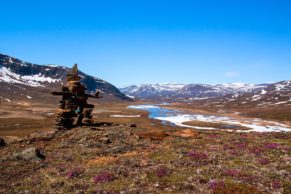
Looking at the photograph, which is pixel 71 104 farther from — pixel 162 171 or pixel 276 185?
pixel 276 185

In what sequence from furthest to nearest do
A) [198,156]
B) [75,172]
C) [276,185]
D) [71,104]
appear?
[71,104] < [198,156] < [75,172] < [276,185]

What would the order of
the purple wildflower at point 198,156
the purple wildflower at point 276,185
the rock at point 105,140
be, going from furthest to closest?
the rock at point 105,140 → the purple wildflower at point 198,156 → the purple wildflower at point 276,185

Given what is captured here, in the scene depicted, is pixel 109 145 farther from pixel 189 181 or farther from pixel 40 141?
pixel 189 181

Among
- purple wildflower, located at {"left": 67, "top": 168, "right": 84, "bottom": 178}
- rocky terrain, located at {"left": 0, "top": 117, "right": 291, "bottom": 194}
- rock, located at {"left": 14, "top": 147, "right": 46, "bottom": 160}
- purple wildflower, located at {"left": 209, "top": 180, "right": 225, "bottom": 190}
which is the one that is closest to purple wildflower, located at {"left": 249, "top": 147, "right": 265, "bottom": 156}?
rocky terrain, located at {"left": 0, "top": 117, "right": 291, "bottom": 194}

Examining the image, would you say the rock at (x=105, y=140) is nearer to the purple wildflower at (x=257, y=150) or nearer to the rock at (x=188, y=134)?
the rock at (x=188, y=134)

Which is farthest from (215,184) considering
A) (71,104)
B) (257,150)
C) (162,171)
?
(71,104)

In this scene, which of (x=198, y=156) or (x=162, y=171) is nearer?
(x=162, y=171)

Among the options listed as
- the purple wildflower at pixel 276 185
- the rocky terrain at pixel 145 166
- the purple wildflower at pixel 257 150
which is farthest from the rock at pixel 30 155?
the purple wildflower at pixel 276 185

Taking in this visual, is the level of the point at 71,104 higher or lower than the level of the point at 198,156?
higher

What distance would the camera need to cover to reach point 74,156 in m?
27.8

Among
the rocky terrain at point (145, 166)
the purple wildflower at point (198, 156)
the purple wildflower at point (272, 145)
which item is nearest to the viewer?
the rocky terrain at point (145, 166)

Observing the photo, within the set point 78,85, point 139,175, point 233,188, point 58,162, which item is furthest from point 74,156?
point 78,85

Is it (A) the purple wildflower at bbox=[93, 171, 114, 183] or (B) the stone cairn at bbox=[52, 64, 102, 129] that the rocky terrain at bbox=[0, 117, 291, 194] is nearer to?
(A) the purple wildflower at bbox=[93, 171, 114, 183]

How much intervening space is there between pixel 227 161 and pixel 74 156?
46.3 feet
